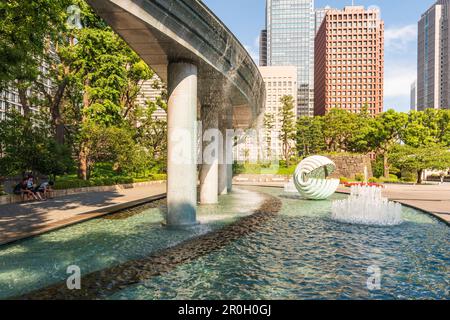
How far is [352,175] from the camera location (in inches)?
2002

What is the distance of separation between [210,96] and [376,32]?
14073 centimetres

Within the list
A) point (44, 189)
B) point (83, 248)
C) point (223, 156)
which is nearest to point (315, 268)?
point (83, 248)

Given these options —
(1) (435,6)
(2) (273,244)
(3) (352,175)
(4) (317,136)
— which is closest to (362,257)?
(2) (273,244)

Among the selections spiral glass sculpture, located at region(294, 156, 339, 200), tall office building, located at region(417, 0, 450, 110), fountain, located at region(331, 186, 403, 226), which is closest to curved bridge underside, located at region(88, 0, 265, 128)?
fountain, located at region(331, 186, 403, 226)

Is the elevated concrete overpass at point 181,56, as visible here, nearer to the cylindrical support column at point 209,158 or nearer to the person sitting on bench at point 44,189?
the cylindrical support column at point 209,158

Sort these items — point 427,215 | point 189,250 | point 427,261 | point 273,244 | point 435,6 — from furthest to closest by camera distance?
point 435,6 → point 427,215 → point 273,244 → point 189,250 → point 427,261

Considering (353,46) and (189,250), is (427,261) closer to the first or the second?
(189,250)

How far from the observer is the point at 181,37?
955cm

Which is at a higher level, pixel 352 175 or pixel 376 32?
pixel 376 32

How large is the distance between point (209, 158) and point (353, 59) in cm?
13593

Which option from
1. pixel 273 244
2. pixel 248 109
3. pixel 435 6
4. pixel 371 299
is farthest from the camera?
pixel 435 6

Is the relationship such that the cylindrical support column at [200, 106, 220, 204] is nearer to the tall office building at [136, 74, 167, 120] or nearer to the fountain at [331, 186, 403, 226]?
the fountain at [331, 186, 403, 226]

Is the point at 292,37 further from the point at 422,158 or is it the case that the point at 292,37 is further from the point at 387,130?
the point at 422,158

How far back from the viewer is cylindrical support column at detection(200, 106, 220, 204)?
687 inches
